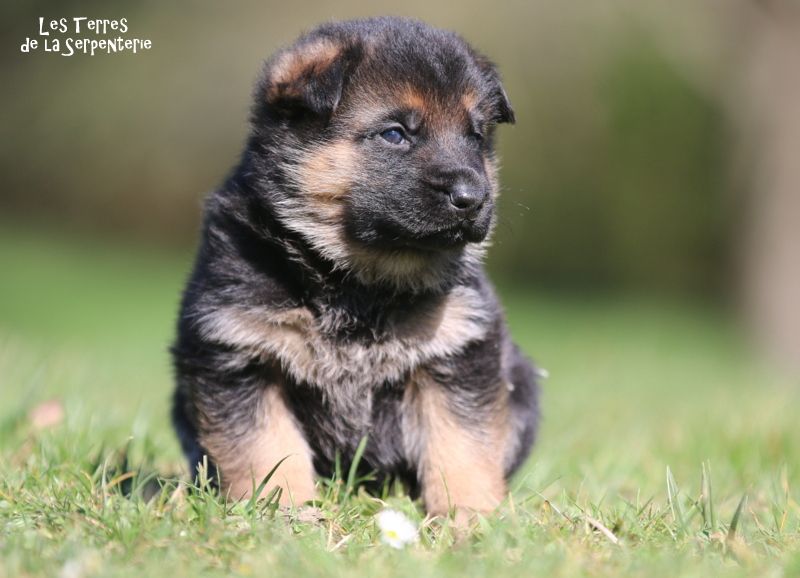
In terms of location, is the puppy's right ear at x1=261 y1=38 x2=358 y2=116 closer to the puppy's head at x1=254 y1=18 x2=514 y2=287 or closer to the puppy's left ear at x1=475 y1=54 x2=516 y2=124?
the puppy's head at x1=254 y1=18 x2=514 y2=287

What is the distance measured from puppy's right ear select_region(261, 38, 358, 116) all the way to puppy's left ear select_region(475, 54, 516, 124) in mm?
561

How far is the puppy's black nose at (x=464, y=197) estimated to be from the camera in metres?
3.55

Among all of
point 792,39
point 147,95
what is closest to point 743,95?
point 792,39

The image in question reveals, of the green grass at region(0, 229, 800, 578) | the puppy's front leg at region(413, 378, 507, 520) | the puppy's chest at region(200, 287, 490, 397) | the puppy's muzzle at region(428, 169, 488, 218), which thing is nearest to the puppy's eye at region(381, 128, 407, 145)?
the puppy's muzzle at region(428, 169, 488, 218)

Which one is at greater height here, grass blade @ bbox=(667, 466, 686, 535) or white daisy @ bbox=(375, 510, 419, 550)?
grass blade @ bbox=(667, 466, 686, 535)

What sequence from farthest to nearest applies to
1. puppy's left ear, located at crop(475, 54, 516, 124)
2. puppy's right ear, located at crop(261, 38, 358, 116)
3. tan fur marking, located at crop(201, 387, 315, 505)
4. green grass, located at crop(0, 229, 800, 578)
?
1. puppy's left ear, located at crop(475, 54, 516, 124)
2. puppy's right ear, located at crop(261, 38, 358, 116)
3. tan fur marking, located at crop(201, 387, 315, 505)
4. green grass, located at crop(0, 229, 800, 578)

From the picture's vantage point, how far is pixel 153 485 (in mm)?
3787

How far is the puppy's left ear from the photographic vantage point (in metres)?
4.07

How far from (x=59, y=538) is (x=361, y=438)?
1311mm

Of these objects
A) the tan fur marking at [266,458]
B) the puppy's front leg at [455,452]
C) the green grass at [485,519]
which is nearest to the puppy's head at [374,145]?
the puppy's front leg at [455,452]

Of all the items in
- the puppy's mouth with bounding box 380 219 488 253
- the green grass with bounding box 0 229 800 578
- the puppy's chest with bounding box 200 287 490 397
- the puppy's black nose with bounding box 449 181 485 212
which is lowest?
the green grass with bounding box 0 229 800 578

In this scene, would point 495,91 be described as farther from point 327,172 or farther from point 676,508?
point 676,508

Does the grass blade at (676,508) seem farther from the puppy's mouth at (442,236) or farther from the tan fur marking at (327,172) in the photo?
the tan fur marking at (327,172)

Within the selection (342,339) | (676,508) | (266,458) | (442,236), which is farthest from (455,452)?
(676,508)
